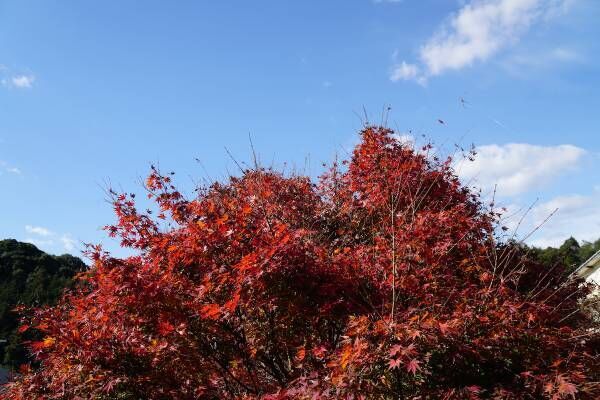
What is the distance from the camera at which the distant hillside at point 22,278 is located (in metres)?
28.9

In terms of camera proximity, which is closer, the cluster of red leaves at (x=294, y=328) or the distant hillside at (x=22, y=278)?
the cluster of red leaves at (x=294, y=328)

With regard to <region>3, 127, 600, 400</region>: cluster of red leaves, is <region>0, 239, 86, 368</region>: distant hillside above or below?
above

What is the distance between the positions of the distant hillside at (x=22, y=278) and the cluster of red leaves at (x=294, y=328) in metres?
24.6

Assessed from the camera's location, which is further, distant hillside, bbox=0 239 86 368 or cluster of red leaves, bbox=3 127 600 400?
distant hillside, bbox=0 239 86 368

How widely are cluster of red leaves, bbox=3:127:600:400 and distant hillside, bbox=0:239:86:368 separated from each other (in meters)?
24.6

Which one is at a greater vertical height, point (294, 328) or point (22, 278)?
point (22, 278)

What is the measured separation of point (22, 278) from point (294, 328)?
1420 inches

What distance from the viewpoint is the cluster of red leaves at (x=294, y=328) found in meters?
4.69

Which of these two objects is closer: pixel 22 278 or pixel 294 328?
pixel 294 328

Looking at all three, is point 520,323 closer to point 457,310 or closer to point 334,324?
point 457,310

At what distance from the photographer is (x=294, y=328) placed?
19.1 ft

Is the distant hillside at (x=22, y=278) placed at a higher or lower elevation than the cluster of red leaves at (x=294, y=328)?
higher

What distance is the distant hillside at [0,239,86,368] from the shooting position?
28.9 metres

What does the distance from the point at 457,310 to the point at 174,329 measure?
10.7ft
